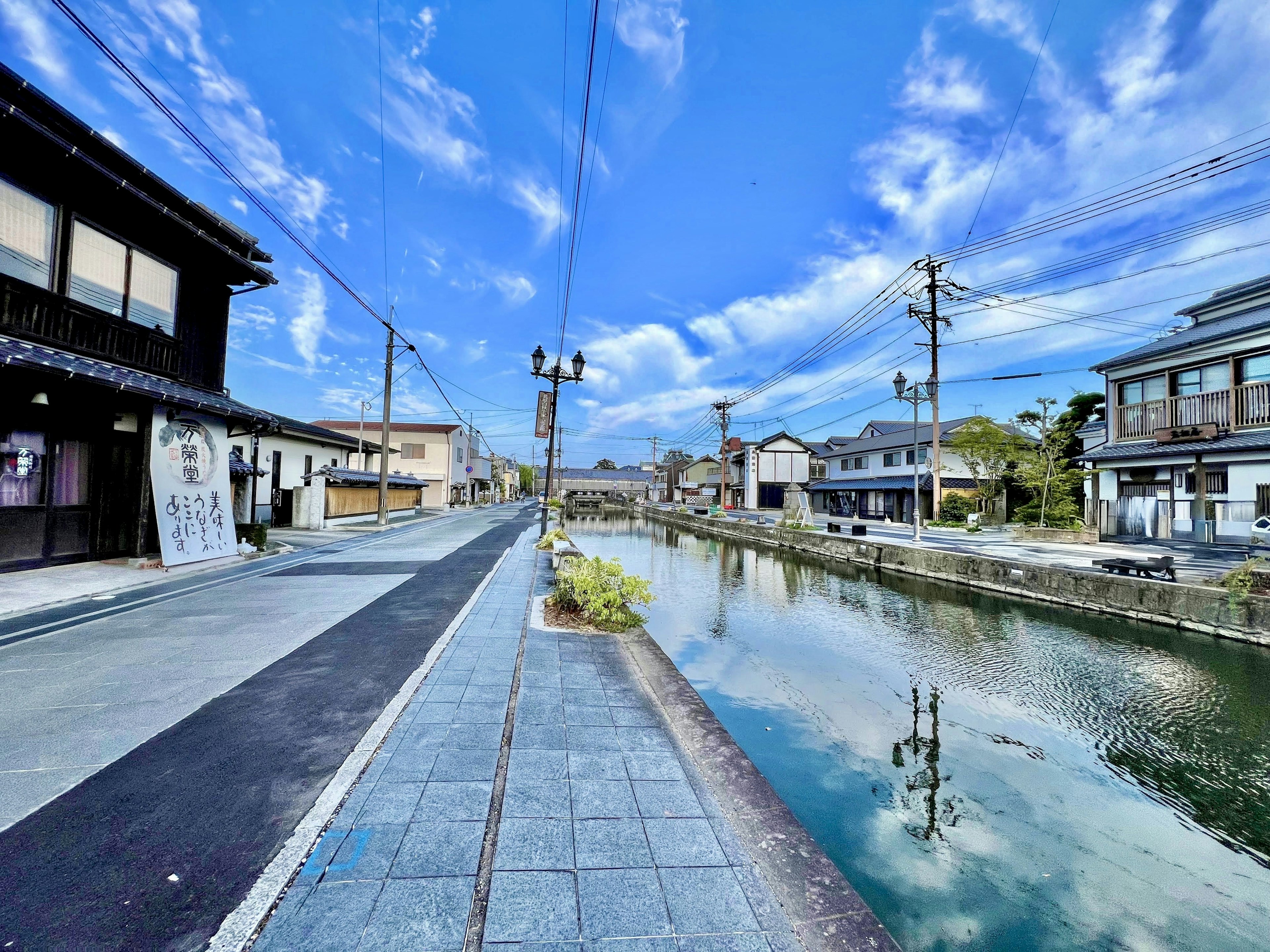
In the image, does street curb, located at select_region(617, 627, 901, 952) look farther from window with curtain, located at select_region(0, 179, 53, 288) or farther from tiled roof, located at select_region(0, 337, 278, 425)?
window with curtain, located at select_region(0, 179, 53, 288)

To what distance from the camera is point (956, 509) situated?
27.5m

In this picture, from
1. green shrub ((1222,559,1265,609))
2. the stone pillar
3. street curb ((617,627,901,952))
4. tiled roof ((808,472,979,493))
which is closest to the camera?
street curb ((617,627,901,952))

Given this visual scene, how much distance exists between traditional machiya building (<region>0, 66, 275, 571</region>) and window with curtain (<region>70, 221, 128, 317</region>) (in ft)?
0.07

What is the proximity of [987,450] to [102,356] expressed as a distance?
30.3 m

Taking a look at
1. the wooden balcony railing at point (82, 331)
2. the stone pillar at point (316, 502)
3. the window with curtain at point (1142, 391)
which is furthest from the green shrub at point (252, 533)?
the window with curtain at point (1142, 391)

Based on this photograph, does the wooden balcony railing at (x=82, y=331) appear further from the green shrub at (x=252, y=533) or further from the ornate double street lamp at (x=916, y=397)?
the ornate double street lamp at (x=916, y=397)

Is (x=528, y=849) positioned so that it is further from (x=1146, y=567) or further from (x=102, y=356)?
(x=1146, y=567)

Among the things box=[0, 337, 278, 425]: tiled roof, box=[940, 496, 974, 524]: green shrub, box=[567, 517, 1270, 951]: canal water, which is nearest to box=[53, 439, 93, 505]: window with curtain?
box=[0, 337, 278, 425]: tiled roof

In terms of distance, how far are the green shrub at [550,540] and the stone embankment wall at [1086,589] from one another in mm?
10130

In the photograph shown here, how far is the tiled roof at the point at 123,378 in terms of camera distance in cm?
665

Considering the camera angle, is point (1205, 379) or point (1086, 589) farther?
point (1205, 379)

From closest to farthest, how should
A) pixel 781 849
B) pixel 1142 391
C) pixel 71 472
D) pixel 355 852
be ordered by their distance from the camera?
pixel 355 852 → pixel 781 849 → pixel 71 472 → pixel 1142 391

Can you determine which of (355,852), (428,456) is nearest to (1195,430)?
(355,852)

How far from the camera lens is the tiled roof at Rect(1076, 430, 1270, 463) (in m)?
13.3
